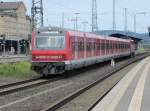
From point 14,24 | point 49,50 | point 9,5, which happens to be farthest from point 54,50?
point 9,5

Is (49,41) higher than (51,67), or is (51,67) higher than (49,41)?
(49,41)

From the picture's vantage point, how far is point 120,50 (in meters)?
62.0

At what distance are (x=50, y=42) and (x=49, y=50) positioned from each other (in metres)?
0.53

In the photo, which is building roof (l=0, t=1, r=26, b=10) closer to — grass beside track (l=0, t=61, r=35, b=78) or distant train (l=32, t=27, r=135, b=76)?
grass beside track (l=0, t=61, r=35, b=78)

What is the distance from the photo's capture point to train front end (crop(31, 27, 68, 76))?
91.2ft

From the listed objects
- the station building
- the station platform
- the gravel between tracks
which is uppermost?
the station building

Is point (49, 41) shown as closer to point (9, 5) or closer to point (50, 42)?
point (50, 42)

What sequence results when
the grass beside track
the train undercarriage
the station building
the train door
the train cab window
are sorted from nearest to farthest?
the train undercarriage, the train cab window, the grass beside track, the train door, the station building

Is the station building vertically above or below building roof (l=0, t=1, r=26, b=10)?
below

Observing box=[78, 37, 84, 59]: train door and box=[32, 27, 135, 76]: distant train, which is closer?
box=[32, 27, 135, 76]: distant train

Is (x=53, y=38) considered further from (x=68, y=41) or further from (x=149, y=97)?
(x=149, y=97)

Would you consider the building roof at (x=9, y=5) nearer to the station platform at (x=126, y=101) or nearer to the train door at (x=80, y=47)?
the train door at (x=80, y=47)

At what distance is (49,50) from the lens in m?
28.1

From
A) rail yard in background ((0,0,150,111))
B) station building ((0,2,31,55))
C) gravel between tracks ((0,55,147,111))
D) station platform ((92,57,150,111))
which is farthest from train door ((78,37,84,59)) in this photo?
station building ((0,2,31,55))
